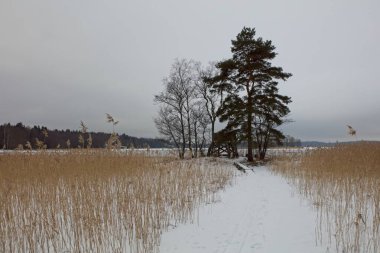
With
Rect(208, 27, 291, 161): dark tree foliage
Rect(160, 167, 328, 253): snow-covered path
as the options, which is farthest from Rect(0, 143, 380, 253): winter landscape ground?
Rect(208, 27, 291, 161): dark tree foliage

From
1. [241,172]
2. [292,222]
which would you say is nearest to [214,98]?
[241,172]

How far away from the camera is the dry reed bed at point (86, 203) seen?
4.05m

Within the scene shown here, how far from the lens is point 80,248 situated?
4.08 metres

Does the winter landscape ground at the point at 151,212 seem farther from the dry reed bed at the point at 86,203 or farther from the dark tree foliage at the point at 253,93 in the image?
the dark tree foliage at the point at 253,93

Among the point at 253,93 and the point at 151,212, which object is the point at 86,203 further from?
the point at 253,93

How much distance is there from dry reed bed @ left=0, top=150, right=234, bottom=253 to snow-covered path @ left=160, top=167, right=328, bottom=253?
369 mm

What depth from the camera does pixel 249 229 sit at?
5.09m

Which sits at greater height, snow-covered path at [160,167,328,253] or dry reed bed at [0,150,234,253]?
dry reed bed at [0,150,234,253]

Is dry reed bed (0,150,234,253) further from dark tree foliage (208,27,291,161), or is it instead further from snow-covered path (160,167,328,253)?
dark tree foliage (208,27,291,161)

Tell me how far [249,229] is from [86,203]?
2895mm

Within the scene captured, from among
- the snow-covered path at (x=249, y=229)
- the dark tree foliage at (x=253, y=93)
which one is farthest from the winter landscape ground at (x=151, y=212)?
the dark tree foliage at (x=253, y=93)

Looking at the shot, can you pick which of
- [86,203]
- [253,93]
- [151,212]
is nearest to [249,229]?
[151,212]

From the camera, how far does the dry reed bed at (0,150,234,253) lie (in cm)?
405

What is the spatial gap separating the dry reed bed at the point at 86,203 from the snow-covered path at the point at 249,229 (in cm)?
37
